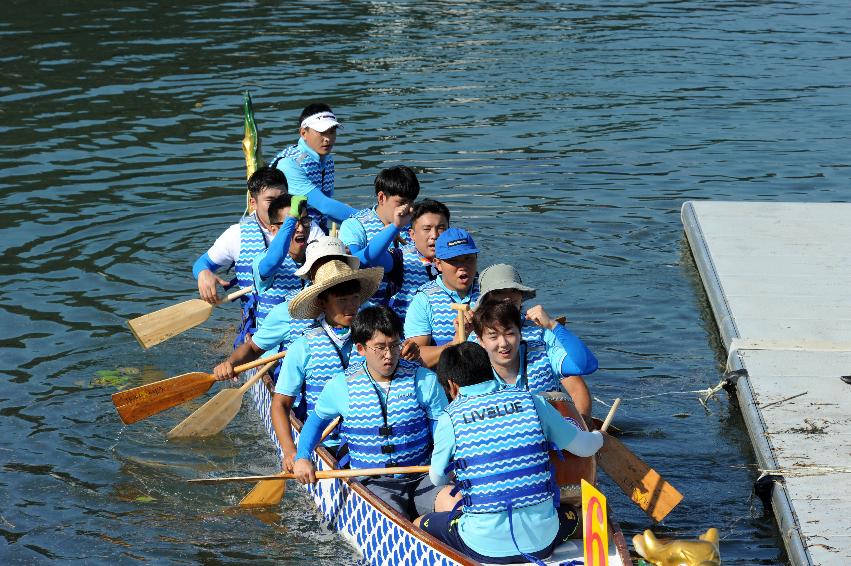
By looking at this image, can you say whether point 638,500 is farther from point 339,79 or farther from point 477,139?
point 339,79

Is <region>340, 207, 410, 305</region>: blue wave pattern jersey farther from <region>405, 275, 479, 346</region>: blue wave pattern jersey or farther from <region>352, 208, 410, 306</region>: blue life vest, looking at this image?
<region>405, 275, 479, 346</region>: blue wave pattern jersey

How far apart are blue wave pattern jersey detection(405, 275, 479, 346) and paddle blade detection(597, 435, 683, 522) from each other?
1560mm

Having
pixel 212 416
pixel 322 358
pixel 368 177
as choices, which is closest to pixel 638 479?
pixel 322 358

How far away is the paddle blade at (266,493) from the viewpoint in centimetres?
885

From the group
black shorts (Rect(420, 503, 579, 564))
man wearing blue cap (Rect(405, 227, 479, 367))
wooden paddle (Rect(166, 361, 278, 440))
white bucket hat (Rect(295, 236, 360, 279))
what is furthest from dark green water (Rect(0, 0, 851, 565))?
white bucket hat (Rect(295, 236, 360, 279))

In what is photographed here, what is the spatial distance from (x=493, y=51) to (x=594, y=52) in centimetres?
188

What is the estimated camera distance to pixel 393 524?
738 centimetres

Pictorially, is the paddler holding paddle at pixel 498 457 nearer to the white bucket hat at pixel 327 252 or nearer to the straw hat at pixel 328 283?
the straw hat at pixel 328 283

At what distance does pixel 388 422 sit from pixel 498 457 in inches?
52.2

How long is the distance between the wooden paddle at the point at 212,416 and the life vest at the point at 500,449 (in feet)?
12.9

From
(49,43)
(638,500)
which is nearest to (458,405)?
(638,500)

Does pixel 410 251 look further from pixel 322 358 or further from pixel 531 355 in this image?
pixel 531 355

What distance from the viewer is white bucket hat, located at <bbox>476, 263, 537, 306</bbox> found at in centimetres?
767

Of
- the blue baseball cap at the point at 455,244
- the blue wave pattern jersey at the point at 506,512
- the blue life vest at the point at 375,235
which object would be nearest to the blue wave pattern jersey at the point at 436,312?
the blue baseball cap at the point at 455,244
